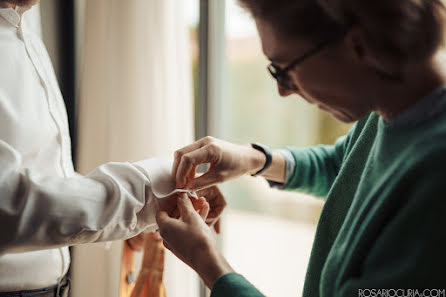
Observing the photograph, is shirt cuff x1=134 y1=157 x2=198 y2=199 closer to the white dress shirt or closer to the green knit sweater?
the white dress shirt

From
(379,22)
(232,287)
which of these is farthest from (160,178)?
(379,22)

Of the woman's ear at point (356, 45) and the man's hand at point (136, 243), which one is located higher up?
the woman's ear at point (356, 45)

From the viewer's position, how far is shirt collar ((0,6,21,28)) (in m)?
0.94

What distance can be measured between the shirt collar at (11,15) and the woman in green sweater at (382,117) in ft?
2.01

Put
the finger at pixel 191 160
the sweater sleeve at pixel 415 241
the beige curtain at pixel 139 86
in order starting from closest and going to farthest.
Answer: the sweater sleeve at pixel 415 241 → the finger at pixel 191 160 → the beige curtain at pixel 139 86

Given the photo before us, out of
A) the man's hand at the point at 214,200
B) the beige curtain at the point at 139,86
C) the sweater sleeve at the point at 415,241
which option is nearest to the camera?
the sweater sleeve at the point at 415,241

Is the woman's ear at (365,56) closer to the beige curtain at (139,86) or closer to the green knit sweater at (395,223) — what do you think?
the green knit sweater at (395,223)

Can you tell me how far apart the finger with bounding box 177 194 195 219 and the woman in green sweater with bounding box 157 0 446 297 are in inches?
0.7

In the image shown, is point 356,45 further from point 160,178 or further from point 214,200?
point 214,200

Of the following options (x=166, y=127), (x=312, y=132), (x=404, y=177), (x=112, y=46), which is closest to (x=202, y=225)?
(x=404, y=177)

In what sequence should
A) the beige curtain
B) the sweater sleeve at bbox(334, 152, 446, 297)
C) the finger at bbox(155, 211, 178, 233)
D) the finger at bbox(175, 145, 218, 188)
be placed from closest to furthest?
the sweater sleeve at bbox(334, 152, 446, 297) → the finger at bbox(155, 211, 178, 233) → the finger at bbox(175, 145, 218, 188) → the beige curtain

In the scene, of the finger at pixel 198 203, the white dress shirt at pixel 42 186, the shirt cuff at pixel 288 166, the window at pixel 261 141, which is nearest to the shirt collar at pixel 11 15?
the white dress shirt at pixel 42 186

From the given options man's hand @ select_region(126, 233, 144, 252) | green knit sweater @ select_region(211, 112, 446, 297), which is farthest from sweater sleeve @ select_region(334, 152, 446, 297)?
man's hand @ select_region(126, 233, 144, 252)

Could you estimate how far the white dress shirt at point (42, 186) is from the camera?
0.71 meters
